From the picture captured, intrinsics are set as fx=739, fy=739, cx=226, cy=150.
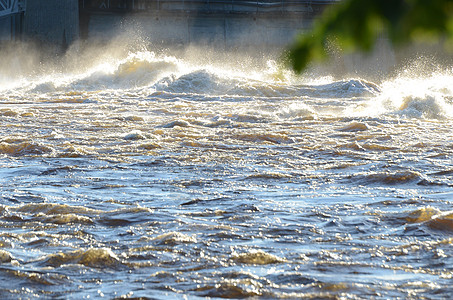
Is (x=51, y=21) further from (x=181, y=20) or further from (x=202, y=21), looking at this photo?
(x=202, y=21)

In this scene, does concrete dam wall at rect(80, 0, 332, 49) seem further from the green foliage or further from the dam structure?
the green foliage

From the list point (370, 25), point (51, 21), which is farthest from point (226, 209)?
point (51, 21)

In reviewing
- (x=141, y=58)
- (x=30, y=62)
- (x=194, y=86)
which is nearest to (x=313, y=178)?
(x=194, y=86)

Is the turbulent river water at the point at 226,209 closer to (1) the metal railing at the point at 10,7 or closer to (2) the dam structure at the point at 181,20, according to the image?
(1) the metal railing at the point at 10,7

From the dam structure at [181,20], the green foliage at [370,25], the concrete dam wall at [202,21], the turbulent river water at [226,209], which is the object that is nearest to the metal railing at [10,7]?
the dam structure at [181,20]

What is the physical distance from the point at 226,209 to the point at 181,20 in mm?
29820

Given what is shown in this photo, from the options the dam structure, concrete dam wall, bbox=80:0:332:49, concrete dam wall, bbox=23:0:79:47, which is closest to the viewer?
concrete dam wall, bbox=23:0:79:47

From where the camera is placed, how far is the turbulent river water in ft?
12.5

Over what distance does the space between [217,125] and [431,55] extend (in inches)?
903

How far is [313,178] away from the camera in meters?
7.48

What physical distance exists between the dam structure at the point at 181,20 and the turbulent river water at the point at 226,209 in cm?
1914

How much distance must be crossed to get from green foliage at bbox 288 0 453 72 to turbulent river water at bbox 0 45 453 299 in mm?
339

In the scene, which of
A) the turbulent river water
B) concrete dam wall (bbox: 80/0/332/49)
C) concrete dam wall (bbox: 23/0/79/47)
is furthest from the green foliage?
concrete dam wall (bbox: 80/0/332/49)

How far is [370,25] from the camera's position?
1487 millimetres
